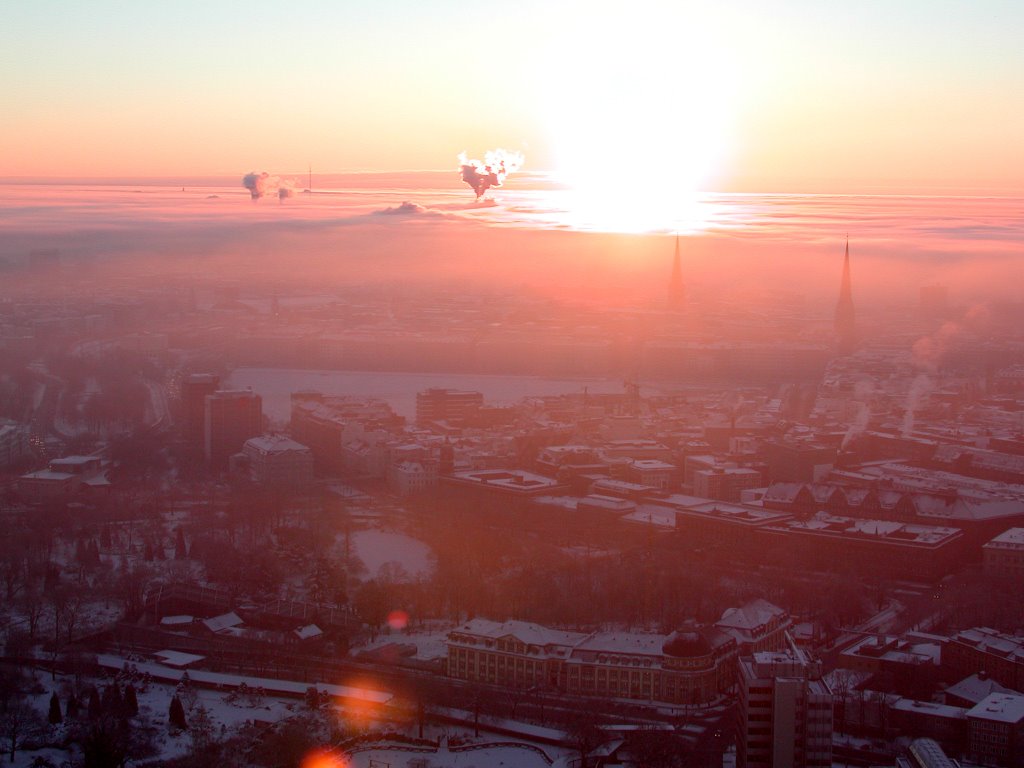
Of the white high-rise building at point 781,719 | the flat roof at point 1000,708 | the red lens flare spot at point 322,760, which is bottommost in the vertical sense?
the red lens flare spot at point 322,760

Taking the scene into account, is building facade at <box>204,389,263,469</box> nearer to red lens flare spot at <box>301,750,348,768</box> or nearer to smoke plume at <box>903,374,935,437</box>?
smoke plume at <box>903,374,935,437</box>

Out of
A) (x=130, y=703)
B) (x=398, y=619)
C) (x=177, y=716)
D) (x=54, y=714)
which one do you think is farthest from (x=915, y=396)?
(x=54, y=714)

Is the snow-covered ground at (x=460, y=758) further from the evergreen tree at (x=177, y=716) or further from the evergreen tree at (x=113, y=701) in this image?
the evergreen tree at (x=113, y=701)

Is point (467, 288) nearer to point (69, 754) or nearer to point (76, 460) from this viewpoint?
point (76, 460)

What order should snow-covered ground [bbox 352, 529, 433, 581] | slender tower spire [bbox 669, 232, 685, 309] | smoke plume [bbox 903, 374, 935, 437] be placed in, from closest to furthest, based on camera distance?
snow-covered ground [bbox 352, 529, 433, 581], smoke plume [bbox 903, 374, 935, 437], slender tower spire [bbox 669, 232, 685, 309]

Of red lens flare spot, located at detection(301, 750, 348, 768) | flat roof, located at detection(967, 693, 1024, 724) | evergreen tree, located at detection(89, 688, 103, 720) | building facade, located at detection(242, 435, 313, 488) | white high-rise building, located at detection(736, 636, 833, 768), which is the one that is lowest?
building facade, located at detection(242, 435, 313, 488)

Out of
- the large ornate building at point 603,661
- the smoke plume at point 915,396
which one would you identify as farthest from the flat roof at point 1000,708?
the smoke plume at point 915,396

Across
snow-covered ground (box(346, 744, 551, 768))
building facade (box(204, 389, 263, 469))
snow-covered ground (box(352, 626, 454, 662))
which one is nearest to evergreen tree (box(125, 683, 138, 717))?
snow-covered ground (box(346, 744, 551, 768))
